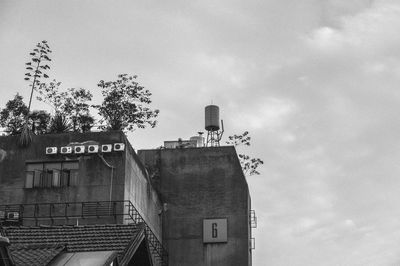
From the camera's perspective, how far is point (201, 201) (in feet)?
164

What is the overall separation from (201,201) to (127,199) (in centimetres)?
889

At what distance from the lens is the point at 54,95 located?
5291 centimetres

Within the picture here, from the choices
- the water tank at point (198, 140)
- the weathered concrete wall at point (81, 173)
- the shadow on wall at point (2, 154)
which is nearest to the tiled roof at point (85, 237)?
the weathered concrete wall at point (81, 173)

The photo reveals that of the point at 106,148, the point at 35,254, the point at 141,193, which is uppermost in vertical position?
the point at 106,148

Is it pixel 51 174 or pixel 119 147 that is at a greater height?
pixel 119 147

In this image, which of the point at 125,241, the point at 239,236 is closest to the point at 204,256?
the point at 239,236

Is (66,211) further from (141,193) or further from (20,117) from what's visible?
(20,117)

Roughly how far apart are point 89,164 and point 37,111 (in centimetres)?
1188

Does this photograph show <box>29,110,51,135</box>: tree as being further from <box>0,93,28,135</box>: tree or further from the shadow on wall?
the shadow on wall

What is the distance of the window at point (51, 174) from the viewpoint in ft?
141

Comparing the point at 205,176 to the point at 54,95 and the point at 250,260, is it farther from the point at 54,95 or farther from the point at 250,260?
the point at 54,95

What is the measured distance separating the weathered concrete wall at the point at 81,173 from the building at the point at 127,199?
6 cm

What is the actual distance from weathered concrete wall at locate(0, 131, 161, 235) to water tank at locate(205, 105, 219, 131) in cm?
1015

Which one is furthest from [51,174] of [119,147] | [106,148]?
[119,147]
